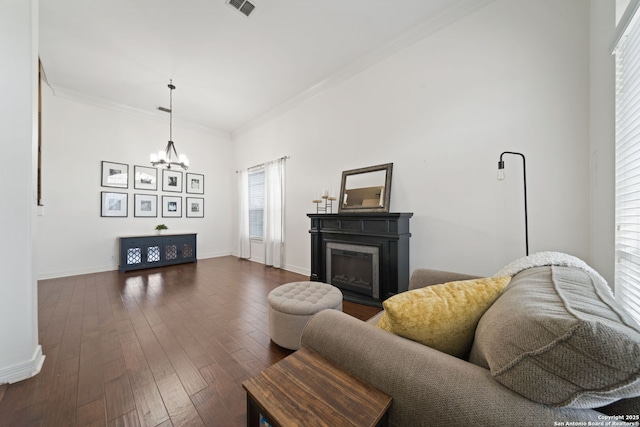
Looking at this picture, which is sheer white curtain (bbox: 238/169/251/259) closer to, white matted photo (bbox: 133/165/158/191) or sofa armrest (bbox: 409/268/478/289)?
white matted photo (bbox: 133/165/158/191)

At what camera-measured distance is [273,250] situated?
4.77 metres

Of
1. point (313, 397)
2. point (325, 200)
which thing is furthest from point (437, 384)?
point (325, 200)

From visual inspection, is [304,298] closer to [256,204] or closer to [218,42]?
[218,42]

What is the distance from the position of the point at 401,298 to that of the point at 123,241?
209 inches

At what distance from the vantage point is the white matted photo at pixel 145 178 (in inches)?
189

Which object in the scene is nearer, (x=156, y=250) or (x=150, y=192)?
(x=156, y=250)

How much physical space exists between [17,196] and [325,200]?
3148 millimetres

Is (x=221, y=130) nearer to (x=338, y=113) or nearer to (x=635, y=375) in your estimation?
(x=338, y=113)

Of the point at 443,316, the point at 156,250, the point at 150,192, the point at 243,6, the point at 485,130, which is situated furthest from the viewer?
the point at 150,192

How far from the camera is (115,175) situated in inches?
179

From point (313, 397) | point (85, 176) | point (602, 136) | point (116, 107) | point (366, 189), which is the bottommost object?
point (313, 397)

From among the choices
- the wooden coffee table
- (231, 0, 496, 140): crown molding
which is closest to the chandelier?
(231, 0, 496, 140): crown molding

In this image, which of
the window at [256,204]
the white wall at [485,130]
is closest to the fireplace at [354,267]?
the white wall at [485,130]

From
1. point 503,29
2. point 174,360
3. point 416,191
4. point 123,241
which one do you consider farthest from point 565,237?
point 123,241
